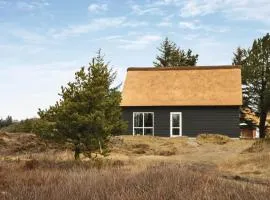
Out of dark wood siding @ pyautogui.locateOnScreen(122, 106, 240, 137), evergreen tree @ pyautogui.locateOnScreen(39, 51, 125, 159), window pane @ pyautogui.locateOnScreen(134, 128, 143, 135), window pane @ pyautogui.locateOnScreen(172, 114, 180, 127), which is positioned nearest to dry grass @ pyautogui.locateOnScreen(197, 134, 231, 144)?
dark wood siding @ pyautogui.locateOnScreen(122, 106, 240, 137)

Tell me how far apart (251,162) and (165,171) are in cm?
1004

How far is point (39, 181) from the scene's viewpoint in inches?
351

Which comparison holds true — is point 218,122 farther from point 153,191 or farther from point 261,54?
point 153,191

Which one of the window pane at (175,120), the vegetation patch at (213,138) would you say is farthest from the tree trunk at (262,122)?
the vegetation patch at (213,138)

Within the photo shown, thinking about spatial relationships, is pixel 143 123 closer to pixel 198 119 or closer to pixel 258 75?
pixel 198 119

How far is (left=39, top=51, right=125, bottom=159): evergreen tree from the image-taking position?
17.5m

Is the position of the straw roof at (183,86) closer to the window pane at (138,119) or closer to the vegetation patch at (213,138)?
A: the window pane at (138,119)

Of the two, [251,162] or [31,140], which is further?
[31,140]

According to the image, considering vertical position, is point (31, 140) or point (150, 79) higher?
point (150, 79)

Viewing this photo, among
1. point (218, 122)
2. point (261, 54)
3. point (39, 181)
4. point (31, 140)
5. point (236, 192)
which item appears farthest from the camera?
point (261, 54)

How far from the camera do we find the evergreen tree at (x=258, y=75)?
43719 millimetres

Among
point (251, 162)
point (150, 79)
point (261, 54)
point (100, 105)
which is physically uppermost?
point (261, 54)

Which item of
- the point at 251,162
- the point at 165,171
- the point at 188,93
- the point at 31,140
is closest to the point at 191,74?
the point at 188,93

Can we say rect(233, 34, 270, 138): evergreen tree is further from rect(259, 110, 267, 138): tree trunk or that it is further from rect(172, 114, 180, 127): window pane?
rect(172, 114, 180, 127): window pane
